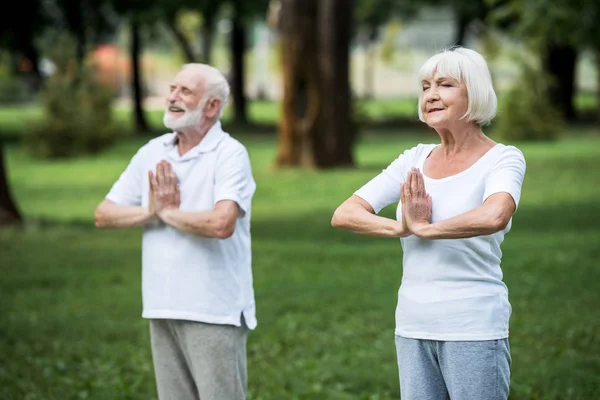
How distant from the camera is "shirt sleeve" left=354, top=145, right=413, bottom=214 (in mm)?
4555

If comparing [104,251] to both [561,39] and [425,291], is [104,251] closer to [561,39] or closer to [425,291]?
[561,39]

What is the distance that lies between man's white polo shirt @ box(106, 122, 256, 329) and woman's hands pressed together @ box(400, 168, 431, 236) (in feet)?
3.71

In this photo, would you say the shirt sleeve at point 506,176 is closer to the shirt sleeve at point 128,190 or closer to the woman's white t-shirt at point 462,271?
the woman's white t-shirt at point 462,271

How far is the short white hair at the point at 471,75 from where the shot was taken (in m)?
4.26

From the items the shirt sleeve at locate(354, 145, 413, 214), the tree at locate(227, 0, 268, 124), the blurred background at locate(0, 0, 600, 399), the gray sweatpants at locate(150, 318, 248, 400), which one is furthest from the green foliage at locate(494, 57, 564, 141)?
the shirt sleeve at locate(354, 145, 413, 214)

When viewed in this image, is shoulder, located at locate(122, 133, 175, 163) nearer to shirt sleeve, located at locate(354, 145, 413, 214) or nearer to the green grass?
shirt sleeve, located at locate(354, 145, 413, 214)

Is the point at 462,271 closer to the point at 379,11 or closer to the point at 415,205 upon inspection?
the point at 415,205

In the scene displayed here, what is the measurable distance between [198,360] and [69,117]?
28.0m

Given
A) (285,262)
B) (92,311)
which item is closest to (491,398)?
(92,311)

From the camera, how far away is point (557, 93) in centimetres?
4519

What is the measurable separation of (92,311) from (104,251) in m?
3.92

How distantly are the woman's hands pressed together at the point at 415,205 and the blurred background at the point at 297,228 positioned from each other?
0.44 m

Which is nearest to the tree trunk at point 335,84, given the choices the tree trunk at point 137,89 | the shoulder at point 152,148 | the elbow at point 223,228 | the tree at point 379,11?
the tree trunk at point 137,89

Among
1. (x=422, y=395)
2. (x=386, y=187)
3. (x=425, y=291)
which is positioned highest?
(x=386, y=187)
